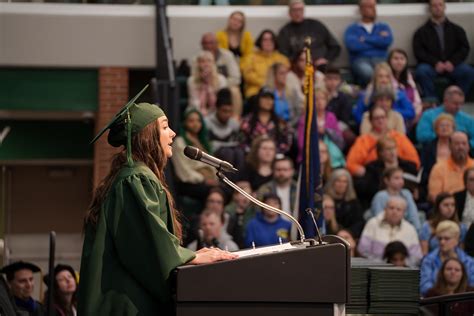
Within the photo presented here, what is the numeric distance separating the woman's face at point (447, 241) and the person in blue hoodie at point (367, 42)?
111 inches

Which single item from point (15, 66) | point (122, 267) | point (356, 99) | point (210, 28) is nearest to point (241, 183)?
→ point (356, 99)

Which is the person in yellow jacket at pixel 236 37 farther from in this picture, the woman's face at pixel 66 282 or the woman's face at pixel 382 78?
the woman's face at pixel 66 282

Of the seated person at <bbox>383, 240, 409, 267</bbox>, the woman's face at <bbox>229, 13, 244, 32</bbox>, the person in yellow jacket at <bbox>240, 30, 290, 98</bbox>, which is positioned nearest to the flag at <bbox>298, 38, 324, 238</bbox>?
the seated person at <bbox>383, 240, 409, 267</bbox>

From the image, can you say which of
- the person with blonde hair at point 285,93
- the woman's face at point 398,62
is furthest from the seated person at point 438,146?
the person with blonde hair at point 285,93

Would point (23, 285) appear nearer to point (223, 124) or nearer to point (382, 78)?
point (223, 124)

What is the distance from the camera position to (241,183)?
1098 centimetres

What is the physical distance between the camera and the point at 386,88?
40.3 feet

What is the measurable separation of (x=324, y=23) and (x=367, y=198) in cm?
304

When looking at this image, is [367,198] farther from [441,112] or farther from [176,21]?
[176,21]

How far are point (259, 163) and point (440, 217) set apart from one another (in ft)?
5.86

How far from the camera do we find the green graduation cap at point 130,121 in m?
4.61

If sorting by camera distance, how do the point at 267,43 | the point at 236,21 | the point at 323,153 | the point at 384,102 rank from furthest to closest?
the point at 236,21
the point at 267,43
the point at 384,102
the point at 323,153

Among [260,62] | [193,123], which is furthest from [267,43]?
[193,123]

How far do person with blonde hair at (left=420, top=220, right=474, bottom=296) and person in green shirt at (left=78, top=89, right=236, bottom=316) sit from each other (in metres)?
6.16
